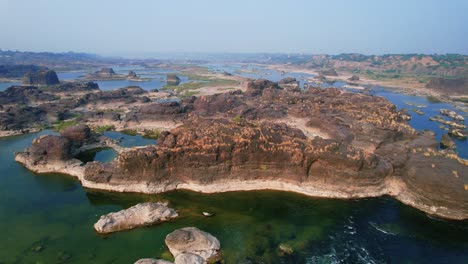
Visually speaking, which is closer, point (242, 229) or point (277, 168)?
point (242, 229)

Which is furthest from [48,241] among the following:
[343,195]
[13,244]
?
[343,195]

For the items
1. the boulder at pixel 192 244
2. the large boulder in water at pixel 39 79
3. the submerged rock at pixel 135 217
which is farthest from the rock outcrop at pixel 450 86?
the large boulder in water at pixel 39 79

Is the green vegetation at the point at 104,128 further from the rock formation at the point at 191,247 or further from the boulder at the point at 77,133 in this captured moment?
the rock formation at the point at 191,247

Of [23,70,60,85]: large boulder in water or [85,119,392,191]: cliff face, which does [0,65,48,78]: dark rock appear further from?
[85,119,392,191]: cliff face

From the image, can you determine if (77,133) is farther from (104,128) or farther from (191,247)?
(191,247)

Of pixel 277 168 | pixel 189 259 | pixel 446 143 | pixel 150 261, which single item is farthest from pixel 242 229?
pixel 446 143

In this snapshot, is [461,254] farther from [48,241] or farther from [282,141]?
[48,241]
